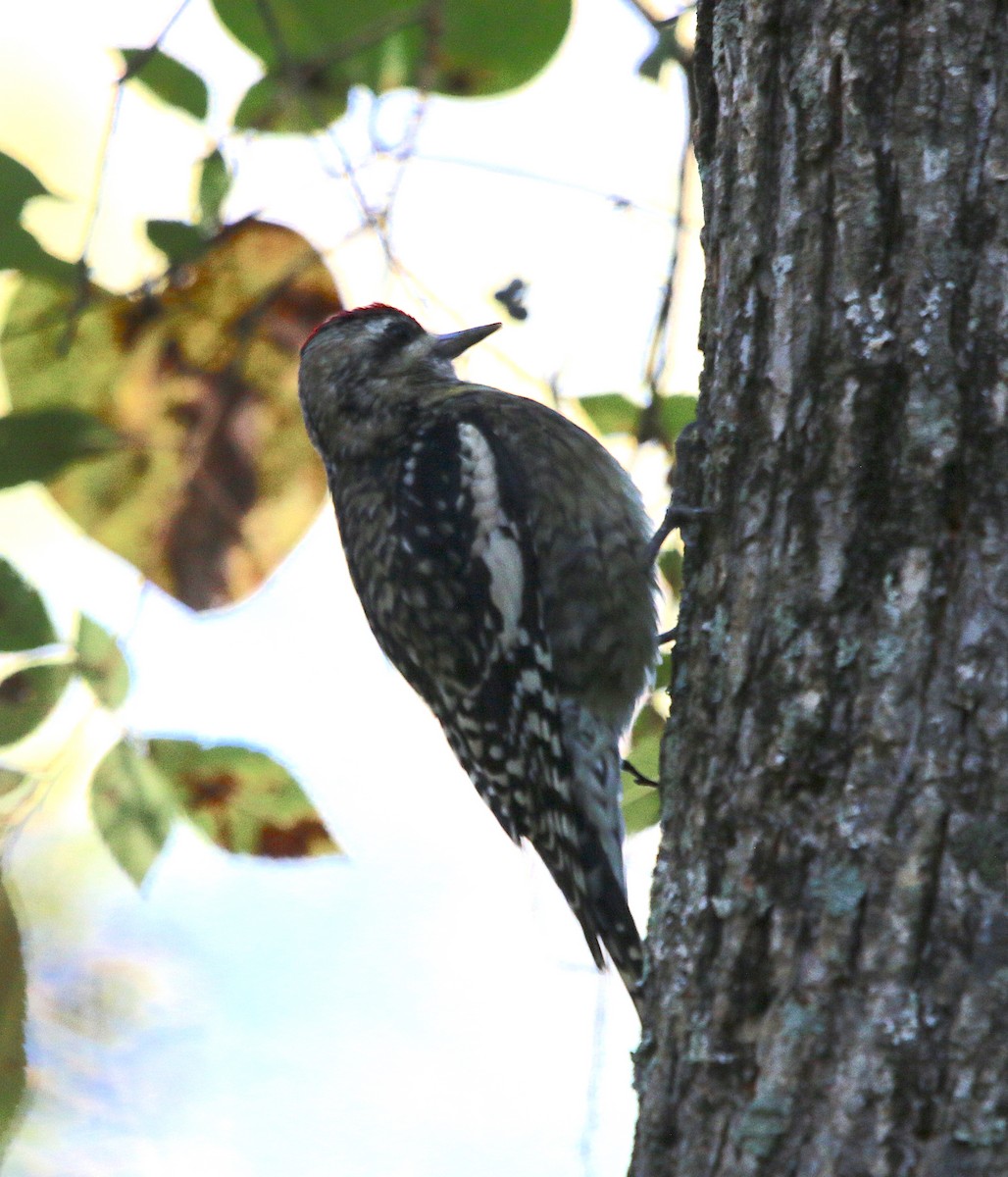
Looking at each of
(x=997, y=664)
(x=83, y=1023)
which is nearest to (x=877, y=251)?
(x=997, y=664)

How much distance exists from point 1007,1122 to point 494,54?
1786mm

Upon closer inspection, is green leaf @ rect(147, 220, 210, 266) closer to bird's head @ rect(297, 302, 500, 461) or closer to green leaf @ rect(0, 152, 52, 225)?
green leaf @ rect(0, 152, 52, 225)

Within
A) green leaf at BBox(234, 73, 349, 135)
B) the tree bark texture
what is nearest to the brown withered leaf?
green leaf at BBox(234, 73, 349, 135)

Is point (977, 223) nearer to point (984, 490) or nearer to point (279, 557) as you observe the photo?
point (984, 490)

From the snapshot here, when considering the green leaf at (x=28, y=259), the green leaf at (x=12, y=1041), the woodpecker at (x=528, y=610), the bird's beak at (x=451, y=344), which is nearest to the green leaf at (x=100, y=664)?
the green leaf at (x=12, y=1041)

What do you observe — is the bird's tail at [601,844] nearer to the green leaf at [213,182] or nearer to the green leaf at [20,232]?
the green leaf at [213,182]

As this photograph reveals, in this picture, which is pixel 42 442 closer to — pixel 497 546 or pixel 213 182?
pixel 213 182

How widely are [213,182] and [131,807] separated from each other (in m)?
1.01

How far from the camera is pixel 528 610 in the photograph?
2.88 meters

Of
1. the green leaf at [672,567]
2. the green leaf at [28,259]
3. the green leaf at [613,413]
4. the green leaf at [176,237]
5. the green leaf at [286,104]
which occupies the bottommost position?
the green leaf at [672,567]

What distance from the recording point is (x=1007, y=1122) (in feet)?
4.14

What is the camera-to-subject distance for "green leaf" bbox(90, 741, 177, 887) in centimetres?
210

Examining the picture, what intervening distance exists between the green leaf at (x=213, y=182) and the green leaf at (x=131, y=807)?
0.87m

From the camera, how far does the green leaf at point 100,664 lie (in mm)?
2111
